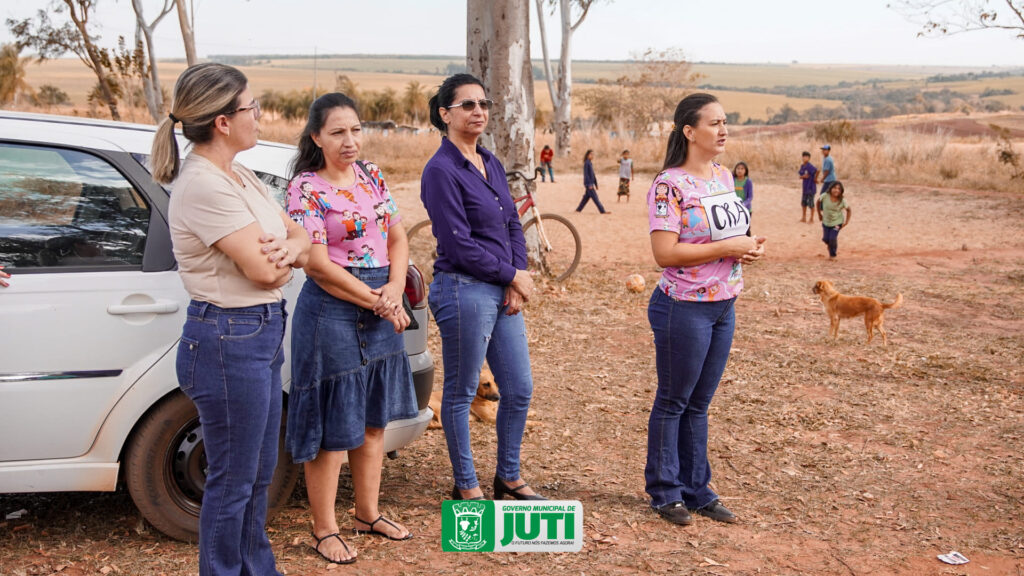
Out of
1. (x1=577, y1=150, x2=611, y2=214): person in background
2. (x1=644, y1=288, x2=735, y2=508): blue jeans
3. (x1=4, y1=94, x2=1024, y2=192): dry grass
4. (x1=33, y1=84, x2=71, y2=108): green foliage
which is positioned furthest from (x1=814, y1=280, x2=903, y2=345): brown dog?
(x1=33, y1=84, x2=71, y2=108): green foliage

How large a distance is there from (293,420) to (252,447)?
1.79ft

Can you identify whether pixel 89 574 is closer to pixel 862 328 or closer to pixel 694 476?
pixel 694 476

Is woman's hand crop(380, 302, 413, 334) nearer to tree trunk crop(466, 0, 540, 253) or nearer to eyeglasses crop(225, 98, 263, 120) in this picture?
eyeglasses crop(225, 98, 263, 120)

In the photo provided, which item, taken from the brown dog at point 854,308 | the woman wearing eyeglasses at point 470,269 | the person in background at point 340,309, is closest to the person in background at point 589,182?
the brown dog at point 854,308

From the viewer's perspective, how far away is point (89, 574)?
11.5 feet

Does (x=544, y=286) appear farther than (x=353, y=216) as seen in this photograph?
Yes

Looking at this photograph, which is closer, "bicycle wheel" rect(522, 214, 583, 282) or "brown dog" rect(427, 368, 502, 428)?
"brown dog" rect(427, 368, 502, 428)

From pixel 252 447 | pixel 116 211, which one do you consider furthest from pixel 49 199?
pixel 252 447

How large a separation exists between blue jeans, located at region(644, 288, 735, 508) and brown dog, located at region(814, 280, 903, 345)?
414 cm

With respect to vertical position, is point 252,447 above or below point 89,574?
above

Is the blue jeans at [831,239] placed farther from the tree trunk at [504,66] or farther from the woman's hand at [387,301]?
the woman's hand at [387,301]

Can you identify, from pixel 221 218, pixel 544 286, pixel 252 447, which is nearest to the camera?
pixel 221 218

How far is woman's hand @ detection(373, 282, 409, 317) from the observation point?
3.44m

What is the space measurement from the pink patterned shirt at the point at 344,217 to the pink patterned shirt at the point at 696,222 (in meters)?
1.18
